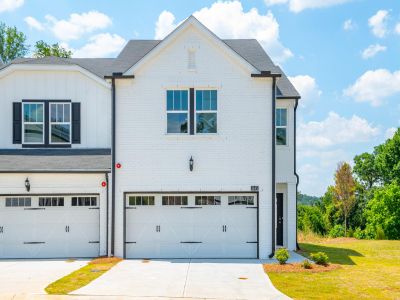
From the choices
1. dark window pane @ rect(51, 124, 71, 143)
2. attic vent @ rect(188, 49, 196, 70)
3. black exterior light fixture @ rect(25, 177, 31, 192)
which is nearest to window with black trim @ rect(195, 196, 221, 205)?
attic vent @ rect(188, 49, 196, 70)

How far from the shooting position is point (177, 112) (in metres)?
18.2

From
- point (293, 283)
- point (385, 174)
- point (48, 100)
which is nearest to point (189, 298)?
point (293, 283)

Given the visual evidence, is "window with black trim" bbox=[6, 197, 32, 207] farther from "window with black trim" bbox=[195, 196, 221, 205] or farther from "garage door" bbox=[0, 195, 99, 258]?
"window with black trim" bbox=[195, 196, 221, 205]

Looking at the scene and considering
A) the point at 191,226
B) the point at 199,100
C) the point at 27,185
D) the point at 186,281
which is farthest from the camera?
the point at 199,100

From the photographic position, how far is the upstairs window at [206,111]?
59.5 ft

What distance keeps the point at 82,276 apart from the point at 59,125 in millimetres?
8449

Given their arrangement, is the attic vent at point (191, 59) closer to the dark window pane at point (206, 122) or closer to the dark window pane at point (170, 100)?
the dark window pane at point (170, 100)

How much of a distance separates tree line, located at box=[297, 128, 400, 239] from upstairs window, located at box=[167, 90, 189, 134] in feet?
51.9

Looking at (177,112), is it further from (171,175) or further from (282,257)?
(282,257)

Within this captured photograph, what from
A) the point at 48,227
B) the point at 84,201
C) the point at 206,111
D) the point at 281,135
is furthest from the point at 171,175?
the point at 281,135

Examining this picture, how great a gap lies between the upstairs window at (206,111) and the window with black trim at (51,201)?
5986 millimetres

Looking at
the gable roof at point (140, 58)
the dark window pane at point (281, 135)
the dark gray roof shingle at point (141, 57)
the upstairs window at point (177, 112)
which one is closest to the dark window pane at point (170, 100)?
the upstairs window at point (177, 112)

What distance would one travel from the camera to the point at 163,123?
1806cm

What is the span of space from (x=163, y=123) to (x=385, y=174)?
35793mm
